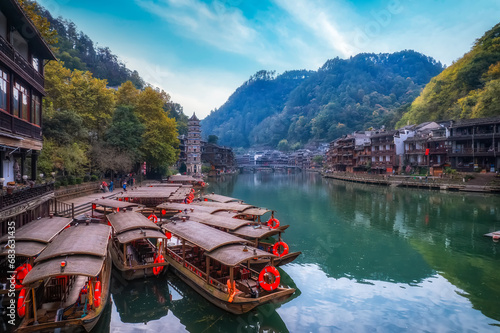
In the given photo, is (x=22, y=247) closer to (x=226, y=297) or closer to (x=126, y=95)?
(x=226, y=297)

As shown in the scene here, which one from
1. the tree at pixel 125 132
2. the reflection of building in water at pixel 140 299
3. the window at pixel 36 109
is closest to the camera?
the reflection of building in water at pixel 140 299

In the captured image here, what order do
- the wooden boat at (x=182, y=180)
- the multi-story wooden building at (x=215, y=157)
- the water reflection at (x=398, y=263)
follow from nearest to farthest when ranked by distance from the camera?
1. the water reflection at (x=398, y=263)
2. the wooden boat at (x=182, y=180)
3. the multi-story wooden building at (x=215, y=157)

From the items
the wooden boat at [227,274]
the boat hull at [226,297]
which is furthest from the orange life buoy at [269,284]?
the boat hull at [226,297]

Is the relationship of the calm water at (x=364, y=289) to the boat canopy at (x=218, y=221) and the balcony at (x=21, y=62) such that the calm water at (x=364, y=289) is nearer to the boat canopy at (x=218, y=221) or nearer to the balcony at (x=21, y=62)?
the boat canopy at (x=218, y=221)

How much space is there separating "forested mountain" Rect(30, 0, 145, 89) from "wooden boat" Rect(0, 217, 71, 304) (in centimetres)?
6636

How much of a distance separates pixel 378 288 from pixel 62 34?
9368 cm

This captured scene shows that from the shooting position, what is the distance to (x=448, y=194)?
42.2 meters

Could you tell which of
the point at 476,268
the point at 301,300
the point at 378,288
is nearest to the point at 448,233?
the point at 476,268

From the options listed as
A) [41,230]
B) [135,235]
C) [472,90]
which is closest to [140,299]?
[135,235]

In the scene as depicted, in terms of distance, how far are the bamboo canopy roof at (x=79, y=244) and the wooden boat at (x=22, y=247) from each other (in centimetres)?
50

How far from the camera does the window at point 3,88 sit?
13.0 meters

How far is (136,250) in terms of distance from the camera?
15.1m

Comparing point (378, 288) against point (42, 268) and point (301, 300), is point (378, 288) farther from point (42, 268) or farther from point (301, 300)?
point (42, 268)

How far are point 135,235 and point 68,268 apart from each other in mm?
4250
